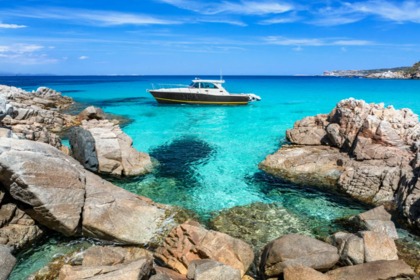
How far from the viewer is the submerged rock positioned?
39.2 ft

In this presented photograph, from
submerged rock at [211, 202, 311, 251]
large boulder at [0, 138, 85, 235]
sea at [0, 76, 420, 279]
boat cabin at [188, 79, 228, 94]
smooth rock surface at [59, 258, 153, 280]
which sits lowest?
submerged rock at [211, 202, 311, 251]

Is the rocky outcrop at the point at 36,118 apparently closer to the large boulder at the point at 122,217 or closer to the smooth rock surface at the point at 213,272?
the large boulder at the point at 122,217

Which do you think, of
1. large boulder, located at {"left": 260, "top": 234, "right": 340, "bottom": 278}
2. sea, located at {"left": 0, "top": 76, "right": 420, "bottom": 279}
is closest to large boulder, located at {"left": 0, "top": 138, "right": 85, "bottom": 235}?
sea, located at {"left": 0, "top": 76, "right": 420, "bottom": 279}

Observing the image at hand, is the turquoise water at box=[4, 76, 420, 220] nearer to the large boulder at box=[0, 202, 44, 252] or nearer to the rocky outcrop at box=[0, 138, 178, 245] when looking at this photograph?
the rocky outcrop at box=[0, 138, 178, 245]

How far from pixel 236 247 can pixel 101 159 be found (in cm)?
1086

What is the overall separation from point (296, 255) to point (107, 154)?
12.6 m

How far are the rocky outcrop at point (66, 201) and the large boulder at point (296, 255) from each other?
4.03 meters

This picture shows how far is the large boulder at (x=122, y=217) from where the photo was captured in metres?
11.2

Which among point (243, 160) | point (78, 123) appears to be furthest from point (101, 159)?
point (78, 123)

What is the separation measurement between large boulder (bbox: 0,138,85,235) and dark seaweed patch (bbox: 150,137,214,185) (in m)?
6.94

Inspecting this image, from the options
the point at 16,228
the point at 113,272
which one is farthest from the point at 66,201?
the point at 113,272

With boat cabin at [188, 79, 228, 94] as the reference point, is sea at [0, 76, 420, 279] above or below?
below

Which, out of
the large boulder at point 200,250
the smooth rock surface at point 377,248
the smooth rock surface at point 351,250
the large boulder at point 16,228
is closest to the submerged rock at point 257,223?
the large boulder at point 200,250

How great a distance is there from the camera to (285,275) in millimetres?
8461
